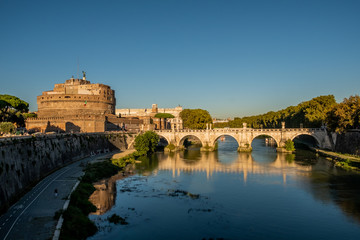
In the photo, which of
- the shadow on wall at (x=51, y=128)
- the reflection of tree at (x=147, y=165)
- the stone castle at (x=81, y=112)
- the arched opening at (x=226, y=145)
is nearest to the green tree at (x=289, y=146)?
the arched opening at (x=226, y=145)

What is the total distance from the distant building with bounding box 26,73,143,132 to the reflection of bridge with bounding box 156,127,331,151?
808cm

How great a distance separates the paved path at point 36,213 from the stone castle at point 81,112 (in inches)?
1143

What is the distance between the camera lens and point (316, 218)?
61.8 ft

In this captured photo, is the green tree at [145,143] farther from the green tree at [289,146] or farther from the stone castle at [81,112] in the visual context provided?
the green tree at [289,146]

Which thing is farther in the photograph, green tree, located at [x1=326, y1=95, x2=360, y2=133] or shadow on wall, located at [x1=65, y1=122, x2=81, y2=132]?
shadow on wall, located at [x1=65, y1=122, x2=81, y2=132]

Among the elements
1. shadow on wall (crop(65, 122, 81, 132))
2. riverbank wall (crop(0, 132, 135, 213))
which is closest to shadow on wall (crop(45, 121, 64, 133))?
shadow on wall (crop(65, 122, 81, 132))

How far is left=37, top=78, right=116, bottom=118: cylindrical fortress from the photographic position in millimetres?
59906

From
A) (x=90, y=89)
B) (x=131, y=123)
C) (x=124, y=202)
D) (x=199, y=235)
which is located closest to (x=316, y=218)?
(x=199, y=235)

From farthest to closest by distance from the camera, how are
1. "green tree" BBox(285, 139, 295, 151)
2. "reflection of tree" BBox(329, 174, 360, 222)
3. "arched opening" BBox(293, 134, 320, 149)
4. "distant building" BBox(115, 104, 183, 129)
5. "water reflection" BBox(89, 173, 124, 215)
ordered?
"distant building" BBox(115, 104, 183, 129) → "arched opening" BBox(293, 134, 320, 149) → "green tree" BBox(285, 139, 295, 151) → "water reflection" BBox(89, 173, 124, 215) → "reflection of tree" BBox(329, 174, 360, 222)

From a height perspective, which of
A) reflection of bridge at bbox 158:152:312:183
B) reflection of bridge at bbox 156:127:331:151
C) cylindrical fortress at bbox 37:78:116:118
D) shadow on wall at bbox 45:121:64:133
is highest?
cylindrical fortress at bbox 37:78:116:118

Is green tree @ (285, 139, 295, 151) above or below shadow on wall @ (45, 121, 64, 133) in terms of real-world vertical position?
below

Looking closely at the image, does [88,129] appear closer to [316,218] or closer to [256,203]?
[256,203]

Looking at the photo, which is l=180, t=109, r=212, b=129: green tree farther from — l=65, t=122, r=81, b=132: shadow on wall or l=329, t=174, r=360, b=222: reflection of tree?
l=329, t=174, r=360, b=222: reflection of tree

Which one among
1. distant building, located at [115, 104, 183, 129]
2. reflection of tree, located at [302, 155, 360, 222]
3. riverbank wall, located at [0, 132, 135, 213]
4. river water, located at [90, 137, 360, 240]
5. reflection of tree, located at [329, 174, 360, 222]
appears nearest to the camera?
river water, located at [90, 137, 360, 240]
